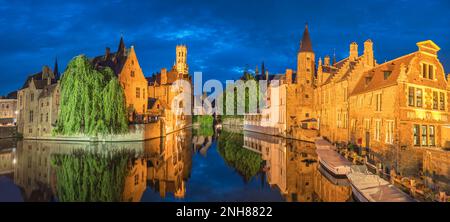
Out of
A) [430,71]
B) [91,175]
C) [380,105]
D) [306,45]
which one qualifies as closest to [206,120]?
[306,45]

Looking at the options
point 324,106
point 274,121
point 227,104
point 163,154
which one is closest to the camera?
point 163,154

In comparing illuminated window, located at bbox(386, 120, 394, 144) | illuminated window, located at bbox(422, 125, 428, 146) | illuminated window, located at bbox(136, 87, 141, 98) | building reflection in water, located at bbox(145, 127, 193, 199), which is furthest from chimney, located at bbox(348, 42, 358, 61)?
illuminated window, located at bbox(136, 87, 141, 98)

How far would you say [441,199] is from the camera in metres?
12.9

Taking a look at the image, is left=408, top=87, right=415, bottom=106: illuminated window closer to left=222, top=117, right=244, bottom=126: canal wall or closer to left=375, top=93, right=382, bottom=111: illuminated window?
left=375, top=93, right=382, bottom=111: illuminated window

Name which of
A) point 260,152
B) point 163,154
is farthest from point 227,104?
point 163,154

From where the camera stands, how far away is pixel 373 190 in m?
14.7

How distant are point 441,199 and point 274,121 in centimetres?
4754

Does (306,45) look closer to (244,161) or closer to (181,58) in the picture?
(244,161)

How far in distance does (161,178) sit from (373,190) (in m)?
12.8

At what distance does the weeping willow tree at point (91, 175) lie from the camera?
1583cm

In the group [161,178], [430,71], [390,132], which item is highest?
[430,71]

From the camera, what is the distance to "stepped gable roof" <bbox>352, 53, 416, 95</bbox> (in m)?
27.5
